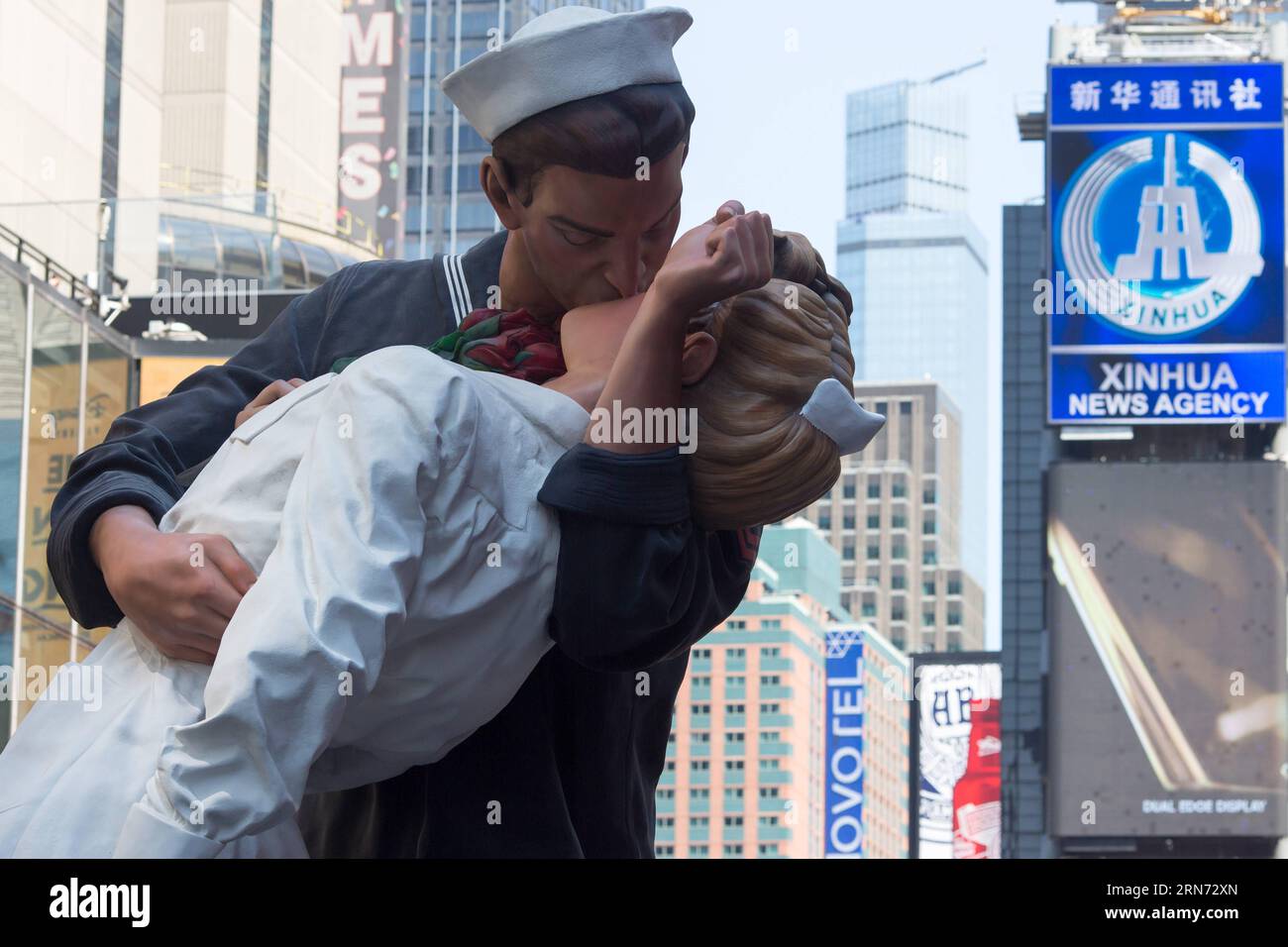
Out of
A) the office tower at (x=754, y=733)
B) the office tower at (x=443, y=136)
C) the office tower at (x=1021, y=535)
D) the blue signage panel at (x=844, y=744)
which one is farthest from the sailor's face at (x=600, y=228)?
the blue signage panel at (x=844, y=744)

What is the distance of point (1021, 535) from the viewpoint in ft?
256

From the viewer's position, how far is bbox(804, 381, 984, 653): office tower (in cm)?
13025

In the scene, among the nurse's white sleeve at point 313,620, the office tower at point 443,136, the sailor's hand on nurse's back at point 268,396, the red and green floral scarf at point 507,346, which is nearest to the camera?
the nurse's white sleeve at point 313,620

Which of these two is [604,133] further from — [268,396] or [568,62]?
[268,396]

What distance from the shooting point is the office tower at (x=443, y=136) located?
79.6 meters

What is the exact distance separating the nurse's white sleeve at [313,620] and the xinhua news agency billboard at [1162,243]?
49.0 metres

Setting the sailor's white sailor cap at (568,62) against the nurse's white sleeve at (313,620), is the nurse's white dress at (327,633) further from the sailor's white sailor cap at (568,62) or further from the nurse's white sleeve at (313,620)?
the sailor's white sailor cap at (568,62)

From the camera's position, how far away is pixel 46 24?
27719 millimetres

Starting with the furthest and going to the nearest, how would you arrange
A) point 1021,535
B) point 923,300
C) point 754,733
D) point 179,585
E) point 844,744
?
1. point 923,300
2. point 844,744
3. point 754,733
4. point 1021,535
5. point 179,585

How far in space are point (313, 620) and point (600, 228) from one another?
89cm

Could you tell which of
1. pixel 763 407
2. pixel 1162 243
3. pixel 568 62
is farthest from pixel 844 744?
pixel 763 407

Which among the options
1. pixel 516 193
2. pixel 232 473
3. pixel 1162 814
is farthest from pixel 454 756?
pixel 1162 814

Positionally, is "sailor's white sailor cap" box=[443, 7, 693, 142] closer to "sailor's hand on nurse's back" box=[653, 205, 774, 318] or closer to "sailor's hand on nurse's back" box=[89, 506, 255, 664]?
"sailor's hand on nurse's back" box=[653, 205, 774, 318]

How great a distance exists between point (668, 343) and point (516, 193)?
1.81ft
